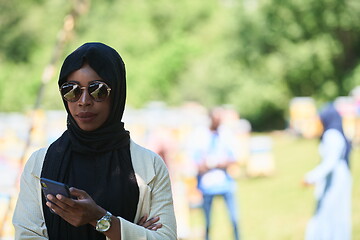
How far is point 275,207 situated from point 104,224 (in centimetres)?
915

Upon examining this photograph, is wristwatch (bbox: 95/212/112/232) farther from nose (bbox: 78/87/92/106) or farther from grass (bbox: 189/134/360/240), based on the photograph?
grass (bbox: 189/134/360/240)

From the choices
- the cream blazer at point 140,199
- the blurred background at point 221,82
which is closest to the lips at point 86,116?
the cream blazer at point 140,199

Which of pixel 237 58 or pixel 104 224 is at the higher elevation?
pixel 237 58

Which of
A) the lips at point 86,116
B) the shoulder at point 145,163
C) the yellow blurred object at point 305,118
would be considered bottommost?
the shoulder at point 145,163

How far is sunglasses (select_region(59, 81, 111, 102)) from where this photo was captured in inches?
80.2

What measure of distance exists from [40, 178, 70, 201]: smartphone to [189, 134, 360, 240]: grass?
6.83 m

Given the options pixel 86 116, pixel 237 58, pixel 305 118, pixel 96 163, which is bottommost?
pixel 96 163

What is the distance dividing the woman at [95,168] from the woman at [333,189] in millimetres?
4694

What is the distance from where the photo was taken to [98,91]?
80.2 inches

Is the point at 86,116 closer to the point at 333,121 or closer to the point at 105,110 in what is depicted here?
the point at 105,110

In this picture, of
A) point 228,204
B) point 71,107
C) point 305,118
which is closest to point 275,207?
point 228,204

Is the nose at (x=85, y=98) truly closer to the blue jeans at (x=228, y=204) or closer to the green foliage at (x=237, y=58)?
the blue jeans at (x=228, y=204)

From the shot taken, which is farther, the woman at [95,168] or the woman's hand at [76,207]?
the woman at [95,168]

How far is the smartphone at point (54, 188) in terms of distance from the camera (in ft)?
5.89
